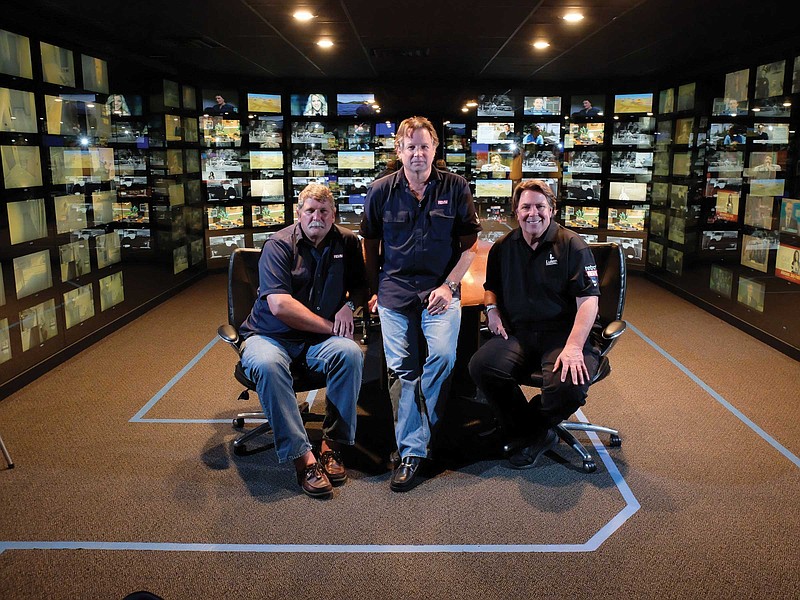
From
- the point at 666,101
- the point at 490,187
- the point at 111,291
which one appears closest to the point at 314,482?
the point at 111,291

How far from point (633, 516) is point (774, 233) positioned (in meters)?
3.73

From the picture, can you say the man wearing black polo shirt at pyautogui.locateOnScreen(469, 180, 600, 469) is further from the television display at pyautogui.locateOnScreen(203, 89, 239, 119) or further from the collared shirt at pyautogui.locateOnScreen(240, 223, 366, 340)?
the television display at pyautogui.locateOnScreen(203, 89, 239, 119)

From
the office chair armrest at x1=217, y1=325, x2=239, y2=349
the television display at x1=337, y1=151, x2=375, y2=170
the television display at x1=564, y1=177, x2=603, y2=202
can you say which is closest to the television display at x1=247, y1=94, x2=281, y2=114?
the television display at x1=337, y1=151, x2=375, y2=170

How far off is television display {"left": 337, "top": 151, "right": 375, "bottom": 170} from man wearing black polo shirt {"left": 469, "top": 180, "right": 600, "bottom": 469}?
6.31 m

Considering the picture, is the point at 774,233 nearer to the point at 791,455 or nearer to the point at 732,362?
the point at 732,362

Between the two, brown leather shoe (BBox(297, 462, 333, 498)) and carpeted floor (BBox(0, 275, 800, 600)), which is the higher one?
brown leather shoe (BBox(297, 462, 333, 498))

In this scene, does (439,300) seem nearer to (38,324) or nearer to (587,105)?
(38,324)

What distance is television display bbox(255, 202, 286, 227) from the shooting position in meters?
9.70

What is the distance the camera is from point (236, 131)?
30.8 feet

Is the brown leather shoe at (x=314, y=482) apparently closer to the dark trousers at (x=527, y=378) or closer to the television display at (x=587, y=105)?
the dark trousers at (x=527, y=378)

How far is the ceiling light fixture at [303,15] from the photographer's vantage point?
5.26 m

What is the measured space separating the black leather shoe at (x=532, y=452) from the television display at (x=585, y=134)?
6.83 metres

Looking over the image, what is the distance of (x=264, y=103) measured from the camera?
9414 millimetres

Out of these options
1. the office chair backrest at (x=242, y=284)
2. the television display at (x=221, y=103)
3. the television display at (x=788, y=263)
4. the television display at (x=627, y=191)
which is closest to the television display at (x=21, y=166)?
the office chair backrest at (x=242, y=284)
